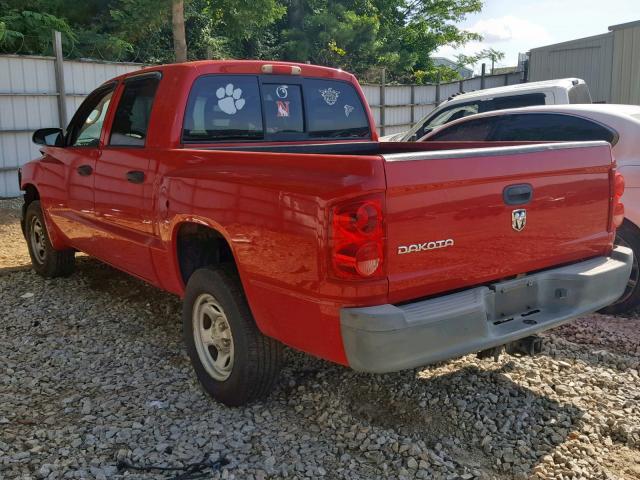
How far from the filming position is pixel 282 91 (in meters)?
4.38

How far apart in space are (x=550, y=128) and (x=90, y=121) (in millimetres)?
3883

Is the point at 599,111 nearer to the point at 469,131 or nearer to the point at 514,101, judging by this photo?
the point at 469,131

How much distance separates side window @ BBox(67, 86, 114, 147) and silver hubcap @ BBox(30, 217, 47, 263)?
1.19m

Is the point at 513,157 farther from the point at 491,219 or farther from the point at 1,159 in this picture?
the point at 1,159

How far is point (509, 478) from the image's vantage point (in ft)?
9.39

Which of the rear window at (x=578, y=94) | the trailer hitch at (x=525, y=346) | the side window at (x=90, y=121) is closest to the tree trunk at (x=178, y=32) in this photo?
the rear window at (x=578, y=94)

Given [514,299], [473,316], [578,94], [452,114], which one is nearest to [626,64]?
[578,94]

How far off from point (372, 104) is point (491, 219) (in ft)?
50.4

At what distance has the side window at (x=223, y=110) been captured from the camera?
396cm

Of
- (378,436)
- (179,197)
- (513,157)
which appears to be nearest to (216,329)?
(179,197)

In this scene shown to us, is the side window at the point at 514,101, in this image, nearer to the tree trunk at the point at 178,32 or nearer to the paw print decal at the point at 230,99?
the paw print decal at the point at 230,99

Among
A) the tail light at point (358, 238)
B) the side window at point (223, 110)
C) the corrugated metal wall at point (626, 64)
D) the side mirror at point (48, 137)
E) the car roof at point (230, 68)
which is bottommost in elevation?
the tail light at point (358, 238)

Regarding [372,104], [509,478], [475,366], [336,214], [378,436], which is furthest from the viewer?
[372,104]

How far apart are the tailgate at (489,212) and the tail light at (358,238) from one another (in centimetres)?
6
